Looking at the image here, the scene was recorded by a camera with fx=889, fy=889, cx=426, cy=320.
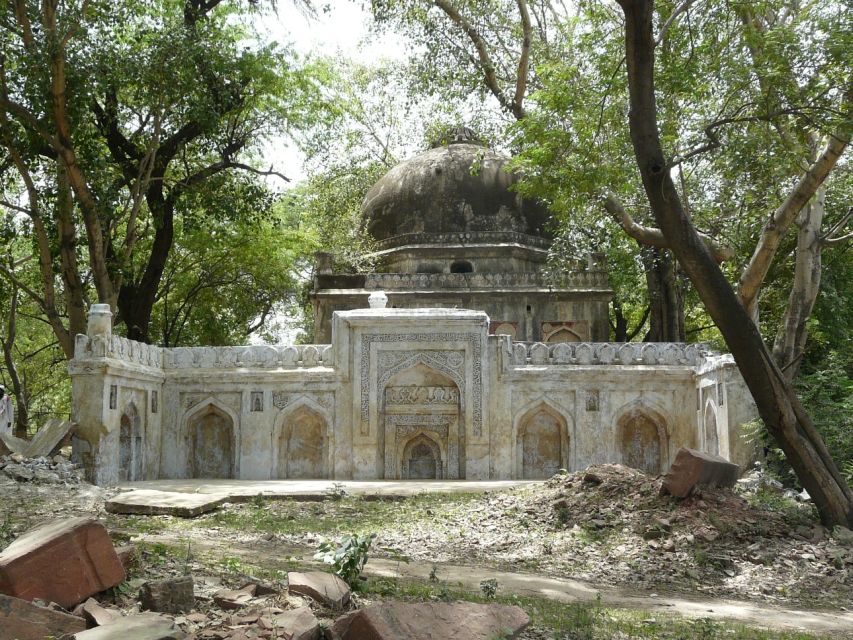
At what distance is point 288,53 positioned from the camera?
59.8 ft

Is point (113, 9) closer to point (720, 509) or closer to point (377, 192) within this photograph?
point (377, 192)

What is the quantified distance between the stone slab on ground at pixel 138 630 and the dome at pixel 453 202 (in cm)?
1826

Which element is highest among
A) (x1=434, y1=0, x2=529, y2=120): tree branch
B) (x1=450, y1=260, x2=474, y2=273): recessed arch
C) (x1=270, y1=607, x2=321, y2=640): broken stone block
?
(x1=434, y1=0, x2=529, y2=120): tree branch

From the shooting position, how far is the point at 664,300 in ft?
69.7

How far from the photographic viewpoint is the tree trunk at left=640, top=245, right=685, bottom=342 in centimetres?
2054

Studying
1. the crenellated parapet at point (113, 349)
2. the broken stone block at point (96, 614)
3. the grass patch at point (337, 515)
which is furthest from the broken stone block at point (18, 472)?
the broken stone block at point (96, 614)

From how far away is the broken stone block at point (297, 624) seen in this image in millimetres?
4493

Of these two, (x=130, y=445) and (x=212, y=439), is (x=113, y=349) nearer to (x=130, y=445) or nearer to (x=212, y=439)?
(x=130, y=445)

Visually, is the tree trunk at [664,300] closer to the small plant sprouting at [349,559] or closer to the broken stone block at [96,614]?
the small plant sprouting at [349,559]

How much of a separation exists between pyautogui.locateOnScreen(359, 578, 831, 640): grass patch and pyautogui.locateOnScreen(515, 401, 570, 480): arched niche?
987 cm

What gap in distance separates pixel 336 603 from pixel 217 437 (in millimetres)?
12286

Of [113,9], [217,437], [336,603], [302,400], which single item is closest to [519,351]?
[302,400]

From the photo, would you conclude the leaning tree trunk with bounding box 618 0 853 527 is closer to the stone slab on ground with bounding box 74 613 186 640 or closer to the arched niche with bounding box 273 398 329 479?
the stone slab on ground with bounding box 74 613 186 640

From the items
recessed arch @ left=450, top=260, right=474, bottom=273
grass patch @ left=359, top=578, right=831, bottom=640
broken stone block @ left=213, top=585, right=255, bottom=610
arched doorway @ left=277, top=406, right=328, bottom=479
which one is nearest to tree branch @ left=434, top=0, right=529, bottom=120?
recessed arch @ left=450, top=260, right=474, bottom=273
